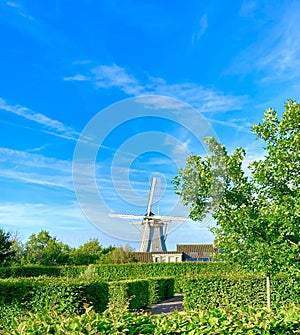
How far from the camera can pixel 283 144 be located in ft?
33.9

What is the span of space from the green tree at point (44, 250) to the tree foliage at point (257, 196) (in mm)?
31055

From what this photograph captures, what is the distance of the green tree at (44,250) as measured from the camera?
40.5 metres

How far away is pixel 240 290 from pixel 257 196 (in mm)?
4876

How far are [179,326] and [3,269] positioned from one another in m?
21.7

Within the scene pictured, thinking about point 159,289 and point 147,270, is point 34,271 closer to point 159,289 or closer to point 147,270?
point 147,270

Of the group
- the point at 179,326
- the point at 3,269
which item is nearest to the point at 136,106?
the point at 179,326

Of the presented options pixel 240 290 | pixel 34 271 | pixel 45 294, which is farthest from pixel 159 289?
pixel 45 294

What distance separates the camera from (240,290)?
14.4 metres

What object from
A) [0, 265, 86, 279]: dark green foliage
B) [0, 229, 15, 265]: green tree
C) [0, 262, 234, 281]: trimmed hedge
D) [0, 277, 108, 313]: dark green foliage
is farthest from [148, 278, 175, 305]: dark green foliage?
[0, 229, 15, 265]: green tree

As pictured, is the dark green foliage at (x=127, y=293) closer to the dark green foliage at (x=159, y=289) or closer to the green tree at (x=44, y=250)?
the dark green foliage at (x=159, y=289)

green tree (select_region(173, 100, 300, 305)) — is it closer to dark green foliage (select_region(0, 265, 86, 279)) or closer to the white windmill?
dark green foliage (select_region(0, 265, 86, 279))

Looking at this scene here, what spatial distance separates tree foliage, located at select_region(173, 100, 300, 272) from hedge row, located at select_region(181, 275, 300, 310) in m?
3.38

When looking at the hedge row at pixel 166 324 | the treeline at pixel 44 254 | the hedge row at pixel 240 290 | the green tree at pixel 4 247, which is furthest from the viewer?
the treeline at pixel 44 254

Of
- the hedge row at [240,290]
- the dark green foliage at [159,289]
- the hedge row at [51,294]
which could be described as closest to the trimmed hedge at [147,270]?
the dark green foliage at [159,289]
